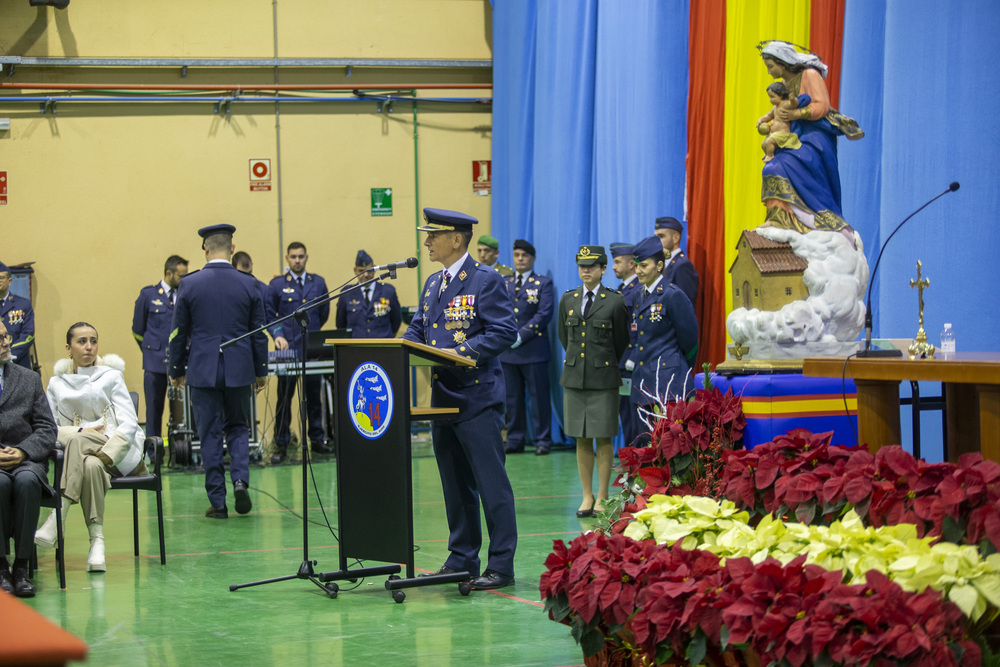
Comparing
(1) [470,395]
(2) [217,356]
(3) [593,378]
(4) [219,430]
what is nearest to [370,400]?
(1) [470,395]

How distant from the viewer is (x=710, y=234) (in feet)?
22.3

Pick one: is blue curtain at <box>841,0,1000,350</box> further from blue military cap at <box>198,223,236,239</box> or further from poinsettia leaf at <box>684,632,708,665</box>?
blue military cap at <box>198,223,236,239</box>

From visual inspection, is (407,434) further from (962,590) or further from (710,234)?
(710,234)

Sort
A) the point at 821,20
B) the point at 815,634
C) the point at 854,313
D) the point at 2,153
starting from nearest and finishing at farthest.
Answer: the point at 815,634 → the point at 854,313 → the point at 821,20 → the point at 2,153

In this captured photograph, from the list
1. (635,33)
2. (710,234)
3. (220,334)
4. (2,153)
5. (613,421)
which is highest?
(635,33)

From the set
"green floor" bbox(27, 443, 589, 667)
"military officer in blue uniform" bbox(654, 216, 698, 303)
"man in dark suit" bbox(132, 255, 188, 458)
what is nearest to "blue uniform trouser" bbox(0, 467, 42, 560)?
"green floor" bbox(27, 443, 589, 667)

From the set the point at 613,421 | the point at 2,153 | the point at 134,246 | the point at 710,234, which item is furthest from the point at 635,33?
the point at 2,153

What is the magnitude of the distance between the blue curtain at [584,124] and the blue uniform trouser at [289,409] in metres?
1.96

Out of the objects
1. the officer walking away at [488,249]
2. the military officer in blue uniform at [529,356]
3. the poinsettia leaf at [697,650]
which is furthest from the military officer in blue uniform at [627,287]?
the poinsettia leaf at [697,650]

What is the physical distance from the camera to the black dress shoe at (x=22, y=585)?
4.39 meters

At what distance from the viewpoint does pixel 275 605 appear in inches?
165

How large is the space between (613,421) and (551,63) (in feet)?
13.5

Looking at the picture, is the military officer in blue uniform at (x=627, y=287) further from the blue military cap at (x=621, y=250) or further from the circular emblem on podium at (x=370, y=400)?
the circular emblem on podium at (x=370, y=400)

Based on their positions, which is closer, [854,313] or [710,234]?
[854,313]
